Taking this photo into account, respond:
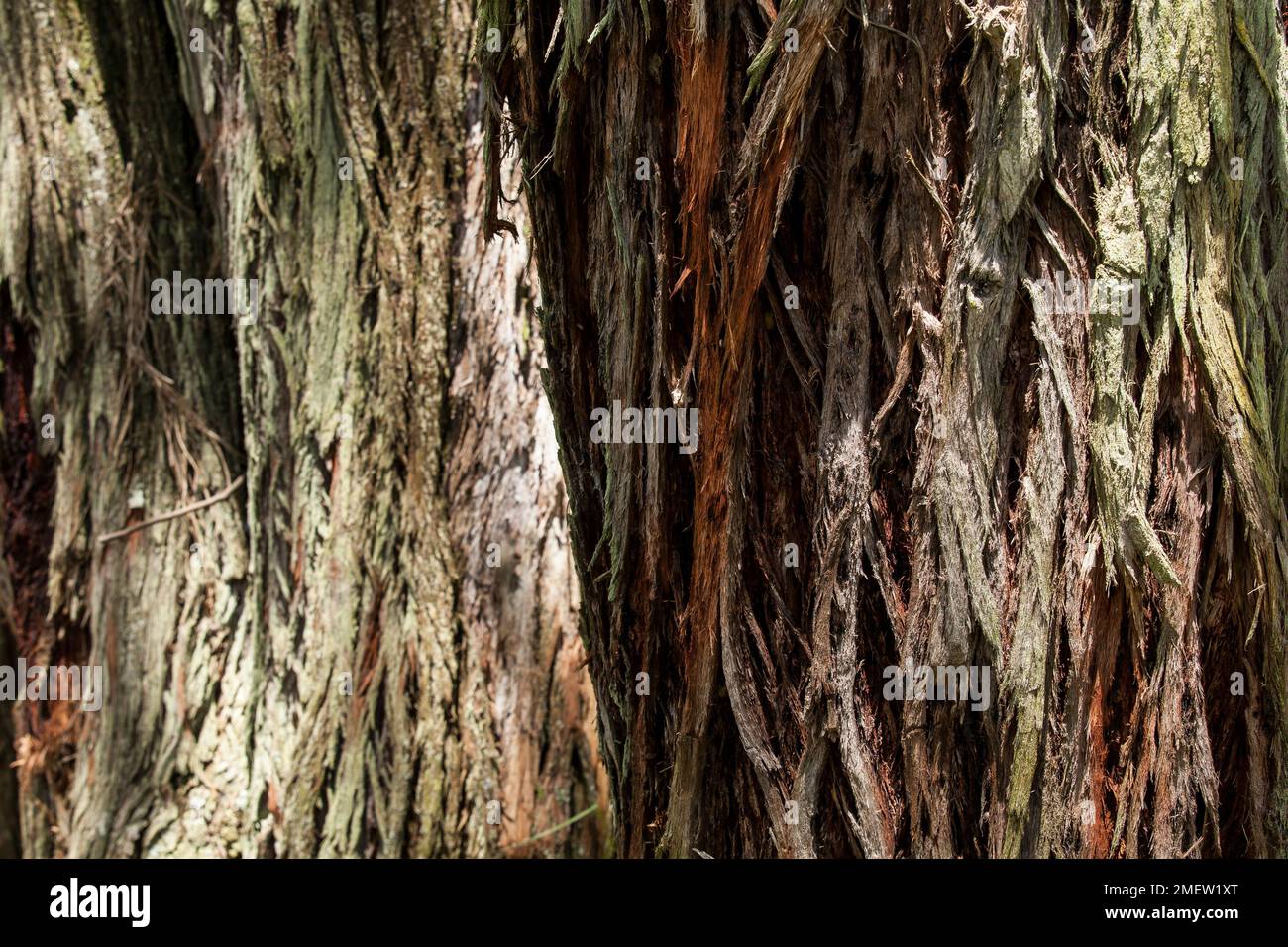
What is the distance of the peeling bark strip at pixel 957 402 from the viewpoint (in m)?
1.70

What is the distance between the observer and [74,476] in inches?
135

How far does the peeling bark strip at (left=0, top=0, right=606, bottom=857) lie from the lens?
9.86 ft

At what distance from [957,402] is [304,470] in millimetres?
1960

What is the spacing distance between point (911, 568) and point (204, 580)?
2.38 m

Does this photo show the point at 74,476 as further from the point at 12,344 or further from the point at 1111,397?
the point at 1111,397
